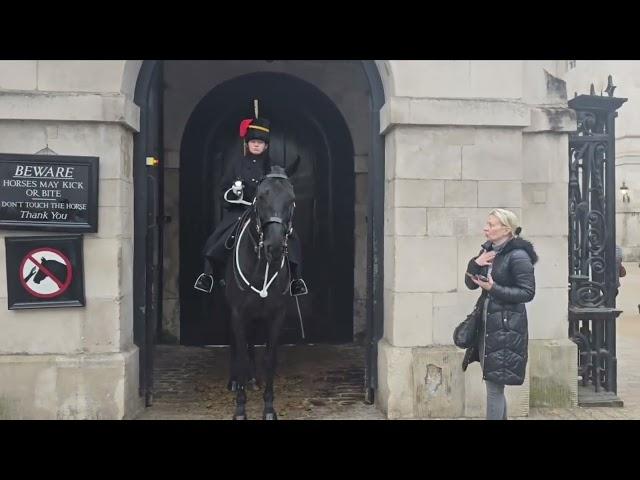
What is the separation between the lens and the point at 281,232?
4.97m

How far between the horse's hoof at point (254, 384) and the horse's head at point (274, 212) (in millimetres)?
2274

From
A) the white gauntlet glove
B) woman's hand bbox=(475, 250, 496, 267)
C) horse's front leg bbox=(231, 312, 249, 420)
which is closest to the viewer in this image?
woman's hand bbox=(475, 250, 496, 267)

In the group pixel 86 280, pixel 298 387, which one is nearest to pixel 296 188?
pixel 298 387

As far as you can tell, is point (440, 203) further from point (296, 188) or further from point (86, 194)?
A: point (296, 188)

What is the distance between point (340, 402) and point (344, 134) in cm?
446

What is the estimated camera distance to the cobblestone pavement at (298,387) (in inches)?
238

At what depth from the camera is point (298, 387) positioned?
6969 mm

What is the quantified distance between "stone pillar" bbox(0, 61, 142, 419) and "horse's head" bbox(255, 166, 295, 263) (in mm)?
1445

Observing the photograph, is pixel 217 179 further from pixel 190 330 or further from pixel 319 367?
pixel 319 367

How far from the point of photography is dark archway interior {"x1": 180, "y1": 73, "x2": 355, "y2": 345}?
9.20m

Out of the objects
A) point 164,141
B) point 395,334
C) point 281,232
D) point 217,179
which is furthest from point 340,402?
point 164,141

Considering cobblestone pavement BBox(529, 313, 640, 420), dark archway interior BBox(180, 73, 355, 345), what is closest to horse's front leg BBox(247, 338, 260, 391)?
dark archway interior BBox(180, 73, 355, 345)

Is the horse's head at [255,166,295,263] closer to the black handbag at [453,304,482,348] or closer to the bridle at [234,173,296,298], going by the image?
the bridle at [234,173,296,298]

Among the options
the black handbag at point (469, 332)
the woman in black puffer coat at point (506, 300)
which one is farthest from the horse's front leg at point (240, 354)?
the woman in black puffer coat at point (506, 300)
